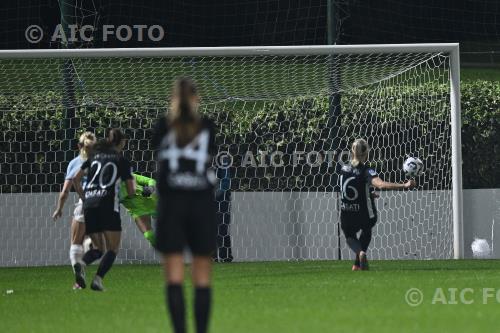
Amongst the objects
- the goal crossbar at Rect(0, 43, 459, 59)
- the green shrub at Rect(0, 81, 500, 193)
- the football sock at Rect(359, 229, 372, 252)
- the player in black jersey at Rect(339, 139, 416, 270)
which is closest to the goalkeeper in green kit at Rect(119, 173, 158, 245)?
the goal crossbar at Rect(0, 43, 459, 59)

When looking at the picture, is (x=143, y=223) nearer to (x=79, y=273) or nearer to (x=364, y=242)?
(x=364, y=242)

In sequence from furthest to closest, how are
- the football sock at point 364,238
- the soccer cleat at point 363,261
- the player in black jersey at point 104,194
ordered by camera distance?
the football sock at point 364,238 < the soccer cleat at point 363,261 < the player in black jersey at point 104,194

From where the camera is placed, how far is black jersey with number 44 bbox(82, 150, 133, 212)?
14.7m

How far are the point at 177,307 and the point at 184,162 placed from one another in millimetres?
985

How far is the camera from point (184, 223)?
9.13 m

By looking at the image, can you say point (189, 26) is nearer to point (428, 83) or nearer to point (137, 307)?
point (428, 83)

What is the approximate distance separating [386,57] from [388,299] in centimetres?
900

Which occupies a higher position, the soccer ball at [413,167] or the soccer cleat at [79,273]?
the soccer ball at [413,167]

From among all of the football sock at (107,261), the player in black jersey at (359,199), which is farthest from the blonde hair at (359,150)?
the football sock at (107,261)

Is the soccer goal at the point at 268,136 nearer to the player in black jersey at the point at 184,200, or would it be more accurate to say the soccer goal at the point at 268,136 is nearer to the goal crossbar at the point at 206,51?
the goal crossbar at the point at 206,51

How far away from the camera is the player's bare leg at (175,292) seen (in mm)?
8930

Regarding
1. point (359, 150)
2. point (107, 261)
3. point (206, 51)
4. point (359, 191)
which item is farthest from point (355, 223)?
point (107, 261)

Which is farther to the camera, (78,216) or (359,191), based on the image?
(359,191)

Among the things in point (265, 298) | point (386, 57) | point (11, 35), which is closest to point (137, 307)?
point (265, 298)
